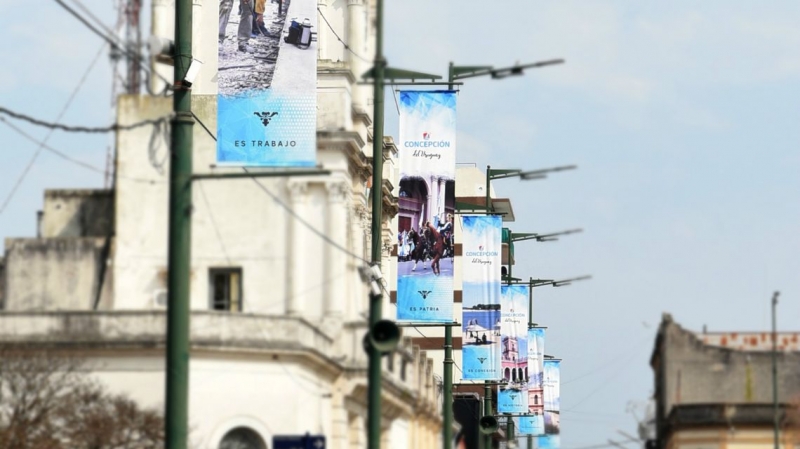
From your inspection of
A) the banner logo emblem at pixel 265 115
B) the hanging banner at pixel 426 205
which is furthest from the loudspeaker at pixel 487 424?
the banner logo emblem at pixel 265 115

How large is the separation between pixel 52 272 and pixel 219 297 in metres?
4.92

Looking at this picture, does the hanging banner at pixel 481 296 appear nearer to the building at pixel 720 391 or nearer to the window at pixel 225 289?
the building at pixel 720 391

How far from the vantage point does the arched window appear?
143ft

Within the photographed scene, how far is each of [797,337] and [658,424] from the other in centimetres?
801

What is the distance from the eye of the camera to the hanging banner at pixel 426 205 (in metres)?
46.0

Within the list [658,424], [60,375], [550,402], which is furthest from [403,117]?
[550,402]

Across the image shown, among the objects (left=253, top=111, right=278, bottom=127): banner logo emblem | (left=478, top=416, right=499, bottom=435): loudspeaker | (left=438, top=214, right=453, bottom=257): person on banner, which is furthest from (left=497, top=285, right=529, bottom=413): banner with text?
(left=253, top=111, right=278, bottom=127): banner logo emblem

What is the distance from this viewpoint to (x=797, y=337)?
202 feet

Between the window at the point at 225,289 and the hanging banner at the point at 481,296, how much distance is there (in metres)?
11.5

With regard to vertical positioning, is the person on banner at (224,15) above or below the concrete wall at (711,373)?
above

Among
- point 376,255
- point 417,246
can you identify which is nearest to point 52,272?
point 417,246

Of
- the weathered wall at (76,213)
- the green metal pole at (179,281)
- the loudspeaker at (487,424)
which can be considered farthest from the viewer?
the loudspeaker at (487,424)

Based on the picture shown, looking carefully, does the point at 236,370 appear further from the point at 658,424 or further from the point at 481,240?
the point at 658,424

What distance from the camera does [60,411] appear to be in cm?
3944
